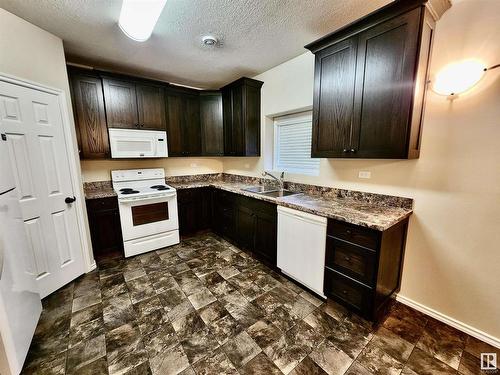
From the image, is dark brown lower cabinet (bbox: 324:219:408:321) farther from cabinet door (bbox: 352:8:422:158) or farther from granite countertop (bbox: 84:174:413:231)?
cabinet door (bbox: 352:8:422:158)

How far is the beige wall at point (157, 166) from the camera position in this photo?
3029mm

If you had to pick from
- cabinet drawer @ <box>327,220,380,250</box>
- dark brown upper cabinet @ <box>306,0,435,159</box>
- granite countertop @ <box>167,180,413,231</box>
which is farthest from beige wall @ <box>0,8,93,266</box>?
cabinet drawer @ <box>327,220,380,250</box>

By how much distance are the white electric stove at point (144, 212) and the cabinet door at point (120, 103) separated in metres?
0.75

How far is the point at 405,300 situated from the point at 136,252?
3.22m

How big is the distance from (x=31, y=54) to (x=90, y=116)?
0.84 metres

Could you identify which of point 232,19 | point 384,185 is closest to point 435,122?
point 384,185

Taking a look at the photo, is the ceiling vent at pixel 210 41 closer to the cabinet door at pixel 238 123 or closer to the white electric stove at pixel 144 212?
the cabinet door at pixel 238 123

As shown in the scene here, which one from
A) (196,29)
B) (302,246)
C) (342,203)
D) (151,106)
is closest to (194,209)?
(151,106)

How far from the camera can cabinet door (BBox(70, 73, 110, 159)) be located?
8.59ft

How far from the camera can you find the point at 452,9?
Result: 5.04ft

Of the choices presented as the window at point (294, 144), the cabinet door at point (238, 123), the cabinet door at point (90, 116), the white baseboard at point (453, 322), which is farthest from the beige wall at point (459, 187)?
the cabinet door at point (90, 116)

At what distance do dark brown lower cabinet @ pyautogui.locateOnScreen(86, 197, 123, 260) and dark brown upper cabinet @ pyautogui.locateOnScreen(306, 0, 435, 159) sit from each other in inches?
112

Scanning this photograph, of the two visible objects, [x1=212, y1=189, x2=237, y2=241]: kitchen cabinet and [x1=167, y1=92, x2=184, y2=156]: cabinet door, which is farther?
[x1=167, y1=92, x2=184, y2=156]: cabinet door

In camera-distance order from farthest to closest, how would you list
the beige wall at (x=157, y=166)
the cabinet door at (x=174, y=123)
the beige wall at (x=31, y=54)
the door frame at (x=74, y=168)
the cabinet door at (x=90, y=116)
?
the cabinet door at (x=174, y=123) < the beige wall at (x=157, y=166) < the cabinet door at (x=90, y=116) < the door frame at (x=74, y=168) < the beige wall at (x=31, y=54)
